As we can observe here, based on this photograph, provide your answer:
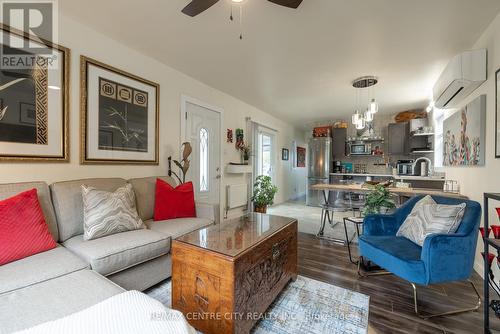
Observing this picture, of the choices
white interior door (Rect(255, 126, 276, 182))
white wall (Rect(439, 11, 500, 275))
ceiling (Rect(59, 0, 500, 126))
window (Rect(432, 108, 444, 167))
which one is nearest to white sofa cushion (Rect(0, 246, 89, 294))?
ceiling (Rect(59, 0, 500, 126))

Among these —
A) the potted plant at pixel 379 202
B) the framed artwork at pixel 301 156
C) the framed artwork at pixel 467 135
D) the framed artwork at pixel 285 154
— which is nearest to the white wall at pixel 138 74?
the framed artwork at pixel 285 154

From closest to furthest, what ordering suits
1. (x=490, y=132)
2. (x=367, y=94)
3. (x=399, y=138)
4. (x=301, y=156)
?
1. (x=490, y=132)
2. (x=367, y=94)
3. (x=399, y=138)
4. (x=301, y=156)

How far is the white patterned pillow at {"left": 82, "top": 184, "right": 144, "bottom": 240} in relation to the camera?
5.78ft

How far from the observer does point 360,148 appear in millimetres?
5945

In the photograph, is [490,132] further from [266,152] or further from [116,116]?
[266,152]

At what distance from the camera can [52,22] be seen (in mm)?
2016

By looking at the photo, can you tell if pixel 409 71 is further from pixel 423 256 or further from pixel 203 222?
pixel 203 222

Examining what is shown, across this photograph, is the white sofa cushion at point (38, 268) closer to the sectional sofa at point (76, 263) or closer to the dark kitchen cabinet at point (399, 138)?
the sectional sofa at point (76, 263)

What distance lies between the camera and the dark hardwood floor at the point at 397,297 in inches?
60.3

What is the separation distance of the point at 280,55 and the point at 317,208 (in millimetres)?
4178

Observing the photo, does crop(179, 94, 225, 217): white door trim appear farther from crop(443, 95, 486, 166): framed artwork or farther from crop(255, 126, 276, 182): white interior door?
crop(443, 95, 486, 166): framed artwork

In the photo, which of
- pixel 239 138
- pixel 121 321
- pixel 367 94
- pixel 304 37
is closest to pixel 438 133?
pixel 367 94

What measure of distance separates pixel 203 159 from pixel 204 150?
0.15 metres

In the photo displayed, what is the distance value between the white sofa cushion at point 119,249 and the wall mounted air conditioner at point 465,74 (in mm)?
3292
